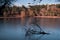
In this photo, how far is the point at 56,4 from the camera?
3.80 metres

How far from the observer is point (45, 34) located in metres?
3.61

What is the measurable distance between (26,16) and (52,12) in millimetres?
426

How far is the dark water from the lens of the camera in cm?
356

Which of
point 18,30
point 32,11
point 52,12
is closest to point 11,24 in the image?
point 18,30

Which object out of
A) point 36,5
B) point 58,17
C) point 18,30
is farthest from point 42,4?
point 18,30

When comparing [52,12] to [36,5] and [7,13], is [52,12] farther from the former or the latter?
[7,13]

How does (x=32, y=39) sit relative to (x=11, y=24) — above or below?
below

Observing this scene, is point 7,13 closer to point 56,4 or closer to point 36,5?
point 36,5

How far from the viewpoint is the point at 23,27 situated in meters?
3.72

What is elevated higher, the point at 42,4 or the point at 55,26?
the point at 42,4

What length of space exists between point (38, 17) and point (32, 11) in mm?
139

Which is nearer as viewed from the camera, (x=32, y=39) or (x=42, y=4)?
(x=32, y=39)

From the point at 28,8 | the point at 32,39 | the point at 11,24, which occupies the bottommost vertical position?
the point at 32,39

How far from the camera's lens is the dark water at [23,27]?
356 centimetres
